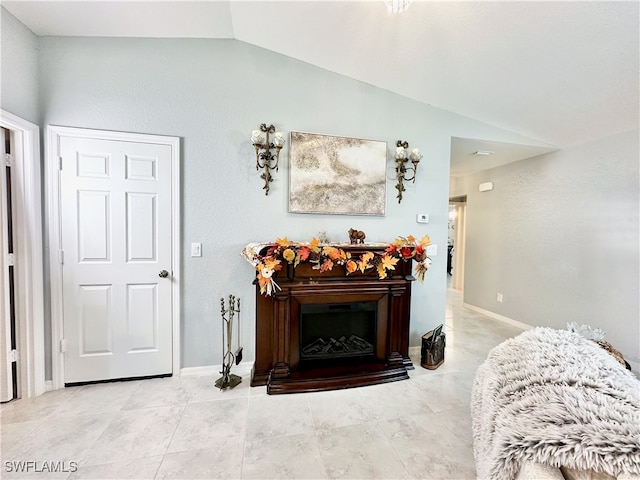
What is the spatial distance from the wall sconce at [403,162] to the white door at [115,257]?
213 cm

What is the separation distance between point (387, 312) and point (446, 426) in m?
0.89

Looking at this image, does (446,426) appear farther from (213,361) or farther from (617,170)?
(617,170)

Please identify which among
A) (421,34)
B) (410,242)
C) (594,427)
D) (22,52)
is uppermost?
(421,34)

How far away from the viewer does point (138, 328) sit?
2.22 meters

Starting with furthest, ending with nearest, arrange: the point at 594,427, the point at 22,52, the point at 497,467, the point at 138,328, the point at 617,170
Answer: the point at 617,170 < the point at 138,328 < the point at 22,52 < the point at 497,467 < the point at 594,427

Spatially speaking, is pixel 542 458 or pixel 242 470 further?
pixel 242 470

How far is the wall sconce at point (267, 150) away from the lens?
2262 mm

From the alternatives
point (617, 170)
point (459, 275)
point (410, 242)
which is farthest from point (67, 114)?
point (459, 275)

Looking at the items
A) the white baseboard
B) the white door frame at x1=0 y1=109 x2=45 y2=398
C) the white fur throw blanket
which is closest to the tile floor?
the white door frame at x1=0 y1=109 x2=45 y2=398

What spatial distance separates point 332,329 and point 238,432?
1.01 metres

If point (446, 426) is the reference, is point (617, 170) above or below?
above

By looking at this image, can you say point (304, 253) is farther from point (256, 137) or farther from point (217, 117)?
point (217, 117)

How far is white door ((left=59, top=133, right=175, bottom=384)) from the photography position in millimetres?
2074

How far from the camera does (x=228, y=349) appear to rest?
227 cm
